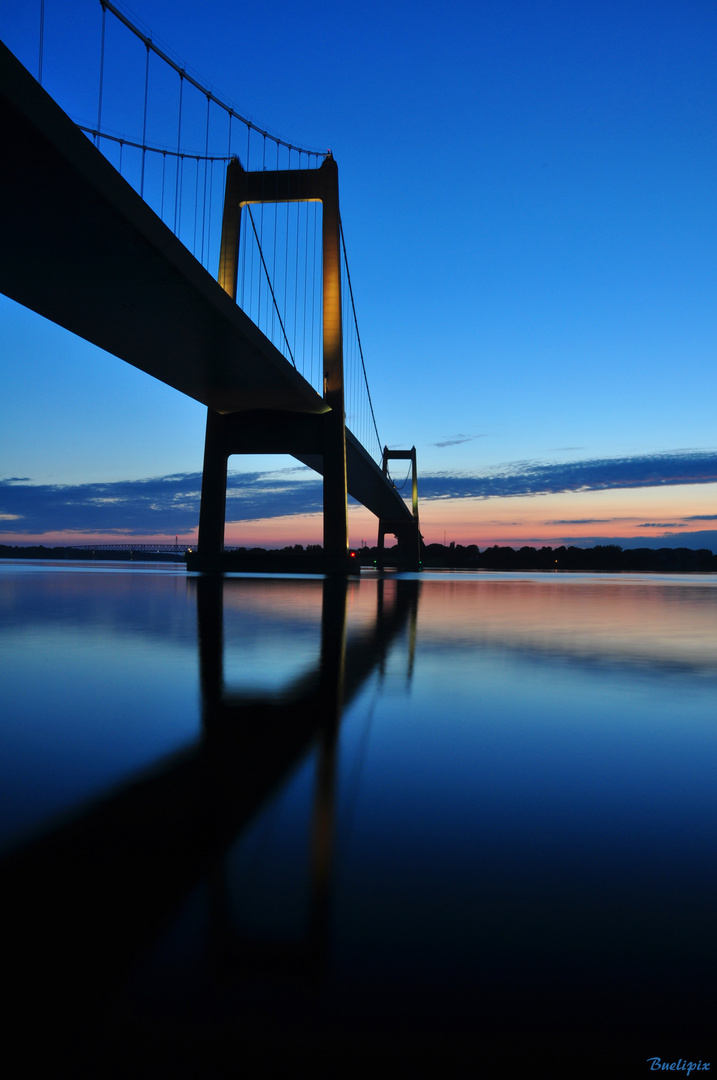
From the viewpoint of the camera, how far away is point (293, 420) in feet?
73.5

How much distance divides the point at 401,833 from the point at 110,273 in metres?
12.1

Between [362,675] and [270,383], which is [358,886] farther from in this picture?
[270,383]

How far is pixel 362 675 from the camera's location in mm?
3812

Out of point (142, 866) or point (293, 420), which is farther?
point (293, 420)

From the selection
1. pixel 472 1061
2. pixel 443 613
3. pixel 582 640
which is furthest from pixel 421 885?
pixel 443 613

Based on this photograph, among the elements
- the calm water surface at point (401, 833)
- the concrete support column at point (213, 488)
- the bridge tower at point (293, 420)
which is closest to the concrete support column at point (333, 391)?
the bridge tower at point (293, 420)

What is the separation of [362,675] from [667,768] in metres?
1.96

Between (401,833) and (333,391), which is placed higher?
(333,391)

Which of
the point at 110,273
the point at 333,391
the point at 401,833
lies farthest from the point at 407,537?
the point at 401,833

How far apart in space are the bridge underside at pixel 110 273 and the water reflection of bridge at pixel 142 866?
7323 millimetres

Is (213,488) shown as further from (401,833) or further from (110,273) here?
(401,833)

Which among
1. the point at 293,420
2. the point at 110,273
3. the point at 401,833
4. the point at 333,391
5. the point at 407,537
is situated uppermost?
the point at 333,391

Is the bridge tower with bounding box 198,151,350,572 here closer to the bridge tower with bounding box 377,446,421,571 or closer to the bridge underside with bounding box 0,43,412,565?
the bridge underside with bounding box 0,43,412,565

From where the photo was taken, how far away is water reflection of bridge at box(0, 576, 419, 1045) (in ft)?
3.17
